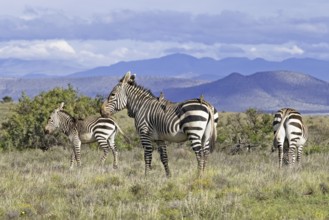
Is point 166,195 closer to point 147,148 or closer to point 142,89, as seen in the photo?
point 147,148

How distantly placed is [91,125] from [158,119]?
622cm

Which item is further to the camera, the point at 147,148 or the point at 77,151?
the point at 77,151

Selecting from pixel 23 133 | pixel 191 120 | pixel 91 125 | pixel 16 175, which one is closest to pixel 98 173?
pixel 16 175

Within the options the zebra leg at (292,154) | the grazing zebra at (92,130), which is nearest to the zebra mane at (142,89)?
the zebra leg at (292,154)

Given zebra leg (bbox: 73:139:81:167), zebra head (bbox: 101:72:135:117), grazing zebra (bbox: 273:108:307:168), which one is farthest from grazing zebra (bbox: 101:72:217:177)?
grazing zebra (bbox: 273:108:307:168)

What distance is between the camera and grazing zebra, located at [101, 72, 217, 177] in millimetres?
13383

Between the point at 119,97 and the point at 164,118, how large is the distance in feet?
5.59

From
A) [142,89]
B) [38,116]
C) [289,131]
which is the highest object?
[142,89]

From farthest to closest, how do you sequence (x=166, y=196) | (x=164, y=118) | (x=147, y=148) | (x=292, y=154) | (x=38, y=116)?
1. (x=38, y=116)
2. (x=292, y=154)
3. (x=147, y=148)
4. (x=164, y=118)
5. (x=166, y=196)

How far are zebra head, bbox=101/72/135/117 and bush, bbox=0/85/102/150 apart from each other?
1160 centimetres

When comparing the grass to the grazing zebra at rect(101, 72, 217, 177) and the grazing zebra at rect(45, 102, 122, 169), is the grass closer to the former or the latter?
the grazing zebra at rect(101, 72, 217, 177)

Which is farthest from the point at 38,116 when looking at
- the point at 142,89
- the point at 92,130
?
the point at 142,89

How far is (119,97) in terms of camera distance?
49.2ft

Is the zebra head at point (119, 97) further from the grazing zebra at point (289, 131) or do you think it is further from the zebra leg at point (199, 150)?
the grazing zebra at point (289, 131)
